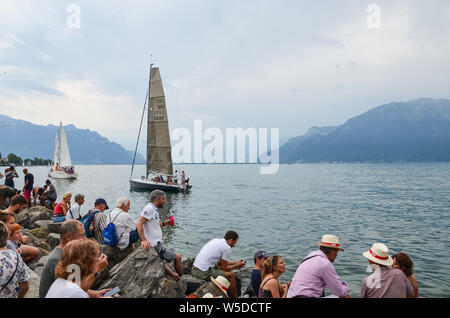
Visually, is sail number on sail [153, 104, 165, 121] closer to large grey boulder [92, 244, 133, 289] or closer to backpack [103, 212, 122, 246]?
large grey boulder [92, 244, 133, 289]

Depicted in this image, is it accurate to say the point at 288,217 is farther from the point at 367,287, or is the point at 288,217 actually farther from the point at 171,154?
the point at 171,154

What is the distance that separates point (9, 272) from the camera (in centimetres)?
458

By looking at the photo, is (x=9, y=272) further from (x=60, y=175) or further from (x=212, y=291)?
(x=60, y=175)

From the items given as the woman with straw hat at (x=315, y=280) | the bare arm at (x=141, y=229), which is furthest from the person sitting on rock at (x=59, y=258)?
the woman with straw hat at (x=315, y=280)

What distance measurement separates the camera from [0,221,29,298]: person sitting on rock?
4516mm

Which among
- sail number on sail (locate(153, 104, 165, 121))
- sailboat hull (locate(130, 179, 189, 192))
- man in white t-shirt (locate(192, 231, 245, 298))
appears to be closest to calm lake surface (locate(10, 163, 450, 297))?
man in white t-shirt (locate(192, 231, 245, 298))

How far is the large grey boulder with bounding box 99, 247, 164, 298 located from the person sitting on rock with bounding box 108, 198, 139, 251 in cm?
89

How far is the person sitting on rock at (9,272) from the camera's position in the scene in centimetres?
452

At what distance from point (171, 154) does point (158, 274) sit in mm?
38158

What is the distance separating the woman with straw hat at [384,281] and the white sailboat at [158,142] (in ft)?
128

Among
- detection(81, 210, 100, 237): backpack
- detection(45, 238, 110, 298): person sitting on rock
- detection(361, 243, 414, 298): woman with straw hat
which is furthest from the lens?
detection(81, 210, 100, 237): backpack

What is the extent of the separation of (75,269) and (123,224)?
4.20m

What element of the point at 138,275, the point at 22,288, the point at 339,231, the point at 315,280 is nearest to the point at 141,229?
the point at 138,275
